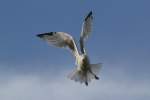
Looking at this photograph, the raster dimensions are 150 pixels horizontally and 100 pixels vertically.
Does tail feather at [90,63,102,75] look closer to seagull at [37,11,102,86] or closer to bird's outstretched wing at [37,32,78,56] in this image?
seagull at [37,11,102,86]

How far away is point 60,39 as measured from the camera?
5613 mm

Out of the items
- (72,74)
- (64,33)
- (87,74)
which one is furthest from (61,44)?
(87,74)

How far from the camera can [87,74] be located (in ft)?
16.0

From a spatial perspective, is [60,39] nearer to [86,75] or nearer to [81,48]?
[81,48]

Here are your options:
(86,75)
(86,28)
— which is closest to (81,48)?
(86,28)

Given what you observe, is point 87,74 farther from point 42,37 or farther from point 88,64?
point 42,37

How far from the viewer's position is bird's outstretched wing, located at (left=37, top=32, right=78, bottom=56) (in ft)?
17.7

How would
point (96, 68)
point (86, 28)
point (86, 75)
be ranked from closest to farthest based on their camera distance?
point (86, 75) → point (96, 68) → point (86, 28)

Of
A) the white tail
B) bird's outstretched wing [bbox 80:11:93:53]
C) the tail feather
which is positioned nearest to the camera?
the white tail

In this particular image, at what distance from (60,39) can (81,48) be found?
43cm

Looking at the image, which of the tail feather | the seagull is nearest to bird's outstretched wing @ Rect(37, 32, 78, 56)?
the seagull

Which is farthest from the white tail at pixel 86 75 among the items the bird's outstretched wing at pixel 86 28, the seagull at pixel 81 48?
the bird's outstretched wing at pixel 86 28

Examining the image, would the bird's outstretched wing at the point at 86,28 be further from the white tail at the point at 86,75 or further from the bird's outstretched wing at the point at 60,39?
the white tail at the point at 86,75

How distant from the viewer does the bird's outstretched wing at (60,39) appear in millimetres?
5399
